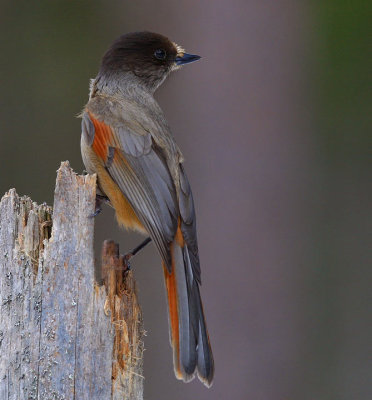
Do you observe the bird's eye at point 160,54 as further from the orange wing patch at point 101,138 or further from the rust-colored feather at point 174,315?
the rust-colored feather at point 174,315

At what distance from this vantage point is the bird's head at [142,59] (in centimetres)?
641

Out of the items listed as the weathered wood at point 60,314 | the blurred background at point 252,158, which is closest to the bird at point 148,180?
the weathered wood at point 60,314

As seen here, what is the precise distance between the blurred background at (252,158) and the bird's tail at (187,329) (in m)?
2.73

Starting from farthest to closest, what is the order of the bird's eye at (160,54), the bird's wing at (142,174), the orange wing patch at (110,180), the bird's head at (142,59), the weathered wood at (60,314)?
Answer: the bird's eye at (160,54)
the bird's head at (142,59)
the orange wing patch at (110,180)
the bird's wing at (142,174)
the weathered wood at (60,314)

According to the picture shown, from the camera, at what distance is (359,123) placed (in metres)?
13.6

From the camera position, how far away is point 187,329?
4852 mm

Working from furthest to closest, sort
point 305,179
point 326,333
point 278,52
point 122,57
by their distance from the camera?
point 326,333 < point 305,179 < point 278,52 < point 122,57

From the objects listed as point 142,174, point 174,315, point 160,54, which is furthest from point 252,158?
point 174,315

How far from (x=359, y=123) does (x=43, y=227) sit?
9.61 metres

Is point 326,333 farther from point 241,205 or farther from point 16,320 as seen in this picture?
point 16,320

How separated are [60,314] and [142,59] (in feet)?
8.82

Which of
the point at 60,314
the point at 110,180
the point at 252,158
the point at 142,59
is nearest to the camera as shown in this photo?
the point at 60,314

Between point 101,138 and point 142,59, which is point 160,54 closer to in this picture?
point 142,59

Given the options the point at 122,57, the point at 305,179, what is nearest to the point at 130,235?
the point at 305,179
